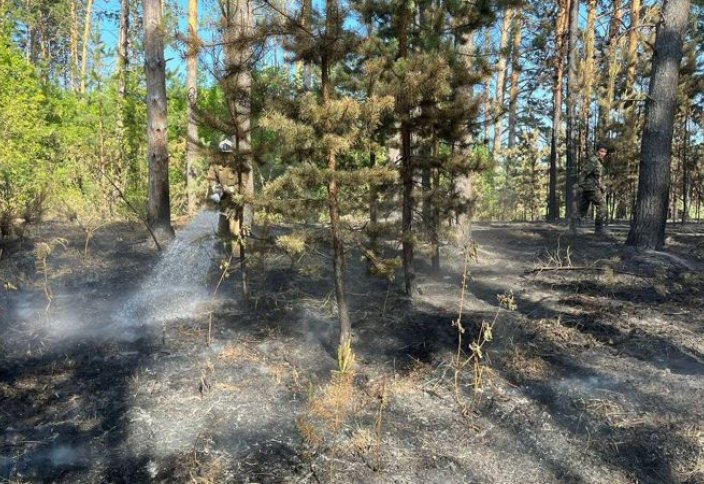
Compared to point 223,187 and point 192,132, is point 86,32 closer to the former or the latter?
point 192,132

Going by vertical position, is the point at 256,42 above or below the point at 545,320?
above

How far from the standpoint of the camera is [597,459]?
150 inches

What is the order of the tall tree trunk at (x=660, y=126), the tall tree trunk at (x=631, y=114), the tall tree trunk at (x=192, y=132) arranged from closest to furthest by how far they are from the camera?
the tall tree trunk at (x=192, y=132) < the tall tree trunk at (x=660, y=126) < the tall tree trunk at (x=631, y=114)

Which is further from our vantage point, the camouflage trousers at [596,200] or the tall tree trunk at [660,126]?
the camouflage trousers at [596,200]

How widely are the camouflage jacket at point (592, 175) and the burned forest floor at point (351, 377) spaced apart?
3.27 metres

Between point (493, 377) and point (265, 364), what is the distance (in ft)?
8.09

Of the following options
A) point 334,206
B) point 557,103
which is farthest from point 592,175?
point 334,206

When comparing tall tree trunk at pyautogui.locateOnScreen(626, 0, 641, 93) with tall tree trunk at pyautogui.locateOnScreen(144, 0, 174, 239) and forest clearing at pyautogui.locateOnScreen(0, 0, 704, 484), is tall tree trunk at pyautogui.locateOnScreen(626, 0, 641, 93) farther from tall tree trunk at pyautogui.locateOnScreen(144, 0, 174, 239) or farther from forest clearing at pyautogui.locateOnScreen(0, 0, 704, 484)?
tall tree trunk at pyautogui.locateOnScreen(144, 0, 174, 239)

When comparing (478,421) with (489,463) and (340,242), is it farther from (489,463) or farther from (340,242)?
(340,242)

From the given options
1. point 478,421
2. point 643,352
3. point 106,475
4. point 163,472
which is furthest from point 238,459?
point 643,352

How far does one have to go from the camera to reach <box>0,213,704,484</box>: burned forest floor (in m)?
3.79

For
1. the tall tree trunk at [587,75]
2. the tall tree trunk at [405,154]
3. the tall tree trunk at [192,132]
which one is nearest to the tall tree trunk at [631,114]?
the tall tree trunk at [587,75]

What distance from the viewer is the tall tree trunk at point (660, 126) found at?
9031 millimetres

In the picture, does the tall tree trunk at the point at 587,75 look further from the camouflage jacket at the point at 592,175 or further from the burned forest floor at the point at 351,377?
the burned forest floor at the point at 351,377
